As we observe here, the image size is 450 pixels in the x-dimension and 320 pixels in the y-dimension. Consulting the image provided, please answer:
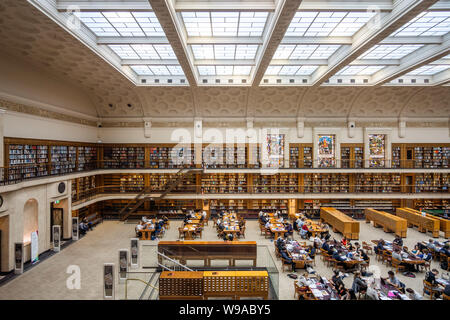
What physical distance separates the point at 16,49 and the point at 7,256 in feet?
25.0

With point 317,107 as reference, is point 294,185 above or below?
below

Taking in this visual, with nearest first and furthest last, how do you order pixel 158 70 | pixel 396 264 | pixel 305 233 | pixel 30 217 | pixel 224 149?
pixel 396 264, pixel 30 217, pixel 305 233, pixel 158 70, pixel 224 149

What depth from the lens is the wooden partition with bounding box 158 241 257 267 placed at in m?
9.09

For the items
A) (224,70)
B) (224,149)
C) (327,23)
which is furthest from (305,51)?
(224,149)

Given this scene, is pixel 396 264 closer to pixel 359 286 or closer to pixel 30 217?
pixel 359 286

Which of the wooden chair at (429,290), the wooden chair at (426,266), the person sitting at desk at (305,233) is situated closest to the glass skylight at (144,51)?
the person sitting at desk at (305,233)

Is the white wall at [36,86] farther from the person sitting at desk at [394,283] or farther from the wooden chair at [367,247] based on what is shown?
the wooden chair at [367,247]

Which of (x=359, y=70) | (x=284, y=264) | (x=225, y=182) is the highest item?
(x=359, y=70)

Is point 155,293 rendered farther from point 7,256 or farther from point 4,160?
point 4,160

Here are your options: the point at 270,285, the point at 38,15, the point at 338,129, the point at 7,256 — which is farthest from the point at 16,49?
the point at 338,129

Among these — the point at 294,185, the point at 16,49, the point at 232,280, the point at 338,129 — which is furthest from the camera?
the point at 338,129

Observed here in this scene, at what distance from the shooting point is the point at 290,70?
13758 millimetres

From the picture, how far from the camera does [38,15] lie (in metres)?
7.20

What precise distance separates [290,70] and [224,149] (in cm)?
653
